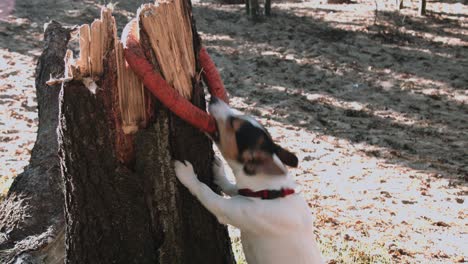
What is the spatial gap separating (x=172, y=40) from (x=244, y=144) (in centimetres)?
85

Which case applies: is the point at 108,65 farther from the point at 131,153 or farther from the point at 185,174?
the point at 185,174

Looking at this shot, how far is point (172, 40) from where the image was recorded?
3.11m

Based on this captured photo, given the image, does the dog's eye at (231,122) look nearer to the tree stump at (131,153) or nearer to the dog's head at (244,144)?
the dog's head at (244,144)

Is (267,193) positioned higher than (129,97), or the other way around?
(129,97)

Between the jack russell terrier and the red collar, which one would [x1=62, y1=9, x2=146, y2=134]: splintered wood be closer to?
the jack russell terrier

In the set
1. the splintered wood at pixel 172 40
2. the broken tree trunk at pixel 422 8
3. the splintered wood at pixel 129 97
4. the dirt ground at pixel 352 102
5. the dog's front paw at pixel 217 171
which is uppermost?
the splintered wood at pixel 172 40

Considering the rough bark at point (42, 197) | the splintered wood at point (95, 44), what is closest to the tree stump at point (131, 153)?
the splintered wood at point (95, 44)

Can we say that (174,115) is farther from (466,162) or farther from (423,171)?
(466,162)

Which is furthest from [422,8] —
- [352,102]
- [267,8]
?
[352,102]

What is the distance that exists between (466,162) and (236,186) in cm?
598

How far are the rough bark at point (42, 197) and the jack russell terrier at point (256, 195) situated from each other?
4.83 feet

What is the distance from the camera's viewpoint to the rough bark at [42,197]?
161 inches

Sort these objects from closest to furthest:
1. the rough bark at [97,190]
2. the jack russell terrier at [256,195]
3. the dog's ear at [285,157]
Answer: the rough bark at [97,190], the jack russell terrier at [256,195], the dog's ear at [285,157]

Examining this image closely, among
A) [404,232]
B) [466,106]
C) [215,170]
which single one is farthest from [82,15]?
[215,170]
